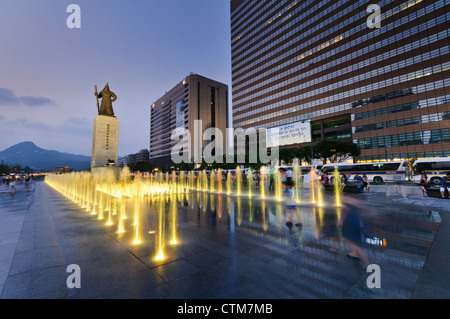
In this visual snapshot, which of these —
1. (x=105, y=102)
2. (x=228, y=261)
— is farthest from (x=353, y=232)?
(x=105, y=102)

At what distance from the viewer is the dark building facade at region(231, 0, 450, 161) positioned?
131ft

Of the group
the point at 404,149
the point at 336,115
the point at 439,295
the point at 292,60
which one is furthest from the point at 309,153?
the point at 439,295

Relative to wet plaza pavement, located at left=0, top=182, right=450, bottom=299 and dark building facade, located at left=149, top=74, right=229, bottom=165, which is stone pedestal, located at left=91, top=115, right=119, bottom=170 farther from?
dark building facade, located at left=149, top=74, right=229, bottom=165

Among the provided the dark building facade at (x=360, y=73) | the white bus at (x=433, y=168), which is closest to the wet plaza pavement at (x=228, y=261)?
the white bus at (x=433, y=168)

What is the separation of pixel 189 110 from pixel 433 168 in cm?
9104

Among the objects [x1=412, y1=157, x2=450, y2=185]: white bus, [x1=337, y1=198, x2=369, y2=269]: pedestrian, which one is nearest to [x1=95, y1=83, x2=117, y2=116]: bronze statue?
[x1=337, y1=198, x2=369, y2=269]: pedestrian

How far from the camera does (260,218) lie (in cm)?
700

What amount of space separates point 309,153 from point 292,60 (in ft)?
111

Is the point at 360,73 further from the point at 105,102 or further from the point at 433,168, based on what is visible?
the point at 105,102

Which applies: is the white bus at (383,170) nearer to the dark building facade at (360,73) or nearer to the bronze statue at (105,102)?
the dark building facade at (360,73)

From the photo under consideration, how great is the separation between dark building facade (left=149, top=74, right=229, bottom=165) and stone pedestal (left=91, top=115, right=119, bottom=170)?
68.3 meters

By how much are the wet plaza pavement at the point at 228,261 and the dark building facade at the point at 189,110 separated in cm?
9474

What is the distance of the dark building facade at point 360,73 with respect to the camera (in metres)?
39.9
